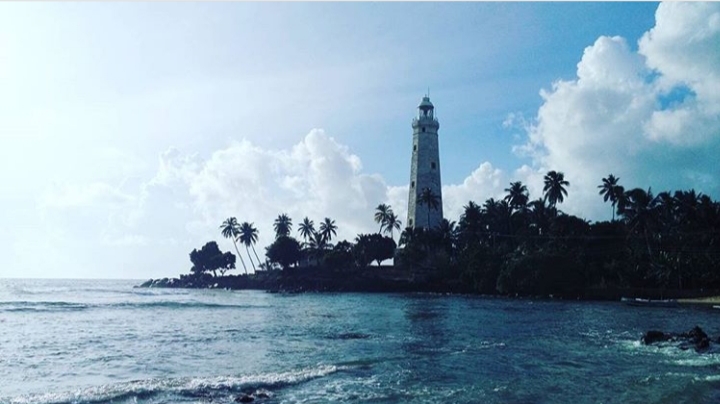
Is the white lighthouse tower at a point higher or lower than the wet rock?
higher

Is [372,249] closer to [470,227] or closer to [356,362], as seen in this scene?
[470,227]

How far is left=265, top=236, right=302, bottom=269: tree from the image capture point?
354ft

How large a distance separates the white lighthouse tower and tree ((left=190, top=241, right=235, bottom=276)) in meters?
A: 50.1

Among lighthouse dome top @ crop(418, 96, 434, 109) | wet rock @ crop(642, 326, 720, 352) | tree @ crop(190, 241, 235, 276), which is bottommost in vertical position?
wet rock @ crop(642, 326, 720, 352)

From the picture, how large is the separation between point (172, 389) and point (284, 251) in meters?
90.4

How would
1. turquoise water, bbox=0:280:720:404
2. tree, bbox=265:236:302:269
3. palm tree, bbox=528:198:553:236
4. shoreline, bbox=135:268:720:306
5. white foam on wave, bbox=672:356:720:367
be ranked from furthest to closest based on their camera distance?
tree, bbox=265:236:302:269 < palm tree, bbox=528:198:553:236 < shoreline, bbox=135:268:720:306 < white foam on wave, bbox=672:356:720:367 < turquoise water, bbox=0:280:720:404

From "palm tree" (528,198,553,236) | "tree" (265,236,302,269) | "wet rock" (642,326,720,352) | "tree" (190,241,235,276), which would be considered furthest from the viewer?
"tree" (190,241,235,276)

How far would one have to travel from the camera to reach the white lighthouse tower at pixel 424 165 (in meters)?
95.1

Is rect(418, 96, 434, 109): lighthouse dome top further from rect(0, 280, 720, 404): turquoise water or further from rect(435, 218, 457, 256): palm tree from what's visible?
rect(0, 280, 720, 404): turquoise water

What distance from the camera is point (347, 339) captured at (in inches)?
1206

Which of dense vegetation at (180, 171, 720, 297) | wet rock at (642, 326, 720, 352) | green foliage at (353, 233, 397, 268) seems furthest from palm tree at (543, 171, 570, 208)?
wet rock at (642, 326, 720, 352)

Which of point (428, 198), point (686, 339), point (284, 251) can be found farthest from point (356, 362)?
point (284, 251)

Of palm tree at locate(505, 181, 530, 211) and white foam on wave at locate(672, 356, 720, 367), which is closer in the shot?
white foam on wave at locate(672, 356, 720, 367)

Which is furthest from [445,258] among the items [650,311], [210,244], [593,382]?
[593,382]
